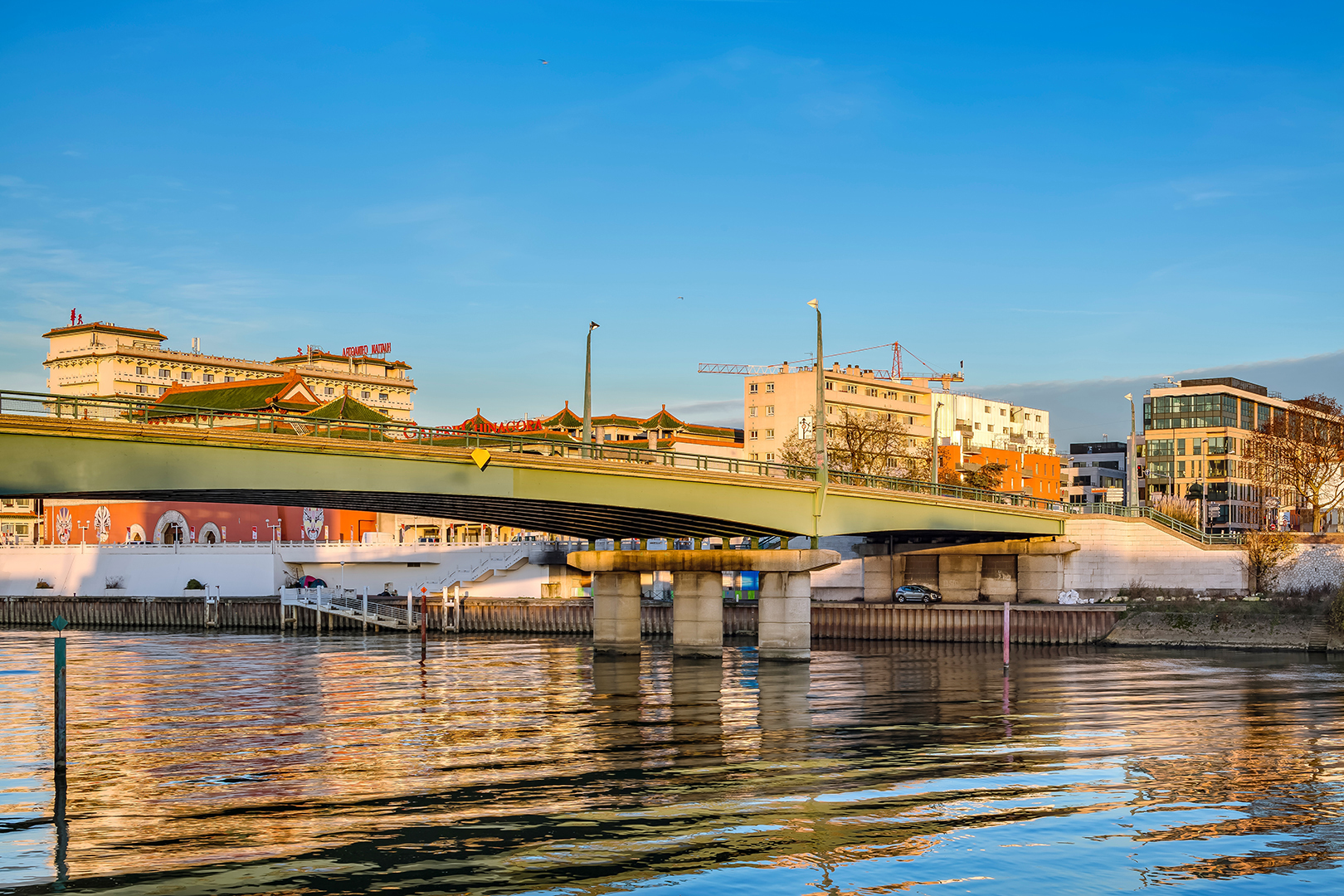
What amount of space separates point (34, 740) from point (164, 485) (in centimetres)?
879

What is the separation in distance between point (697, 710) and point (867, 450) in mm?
104480

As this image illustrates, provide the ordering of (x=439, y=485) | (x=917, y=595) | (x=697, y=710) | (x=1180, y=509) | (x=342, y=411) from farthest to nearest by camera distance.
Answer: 1. (x=342, y=411)
2. (x=1180, y=509)
3. (x=917, y=595)
4. (x=439, y=485)
5. (x=697, y=710)

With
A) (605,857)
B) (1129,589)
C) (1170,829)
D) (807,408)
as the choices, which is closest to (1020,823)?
(1170,829)

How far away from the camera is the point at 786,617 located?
211 feet

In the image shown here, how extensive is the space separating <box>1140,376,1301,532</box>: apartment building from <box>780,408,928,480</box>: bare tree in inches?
1374

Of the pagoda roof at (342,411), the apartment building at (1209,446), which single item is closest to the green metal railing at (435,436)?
the pagoda roof at (342,411)

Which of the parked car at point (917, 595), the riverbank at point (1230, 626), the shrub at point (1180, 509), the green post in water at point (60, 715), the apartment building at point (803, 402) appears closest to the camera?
the green post in water at point (60, 715)

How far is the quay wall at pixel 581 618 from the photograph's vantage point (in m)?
80.1

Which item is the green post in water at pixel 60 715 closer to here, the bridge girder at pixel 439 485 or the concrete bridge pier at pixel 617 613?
the bridge girder at pixel 439 485

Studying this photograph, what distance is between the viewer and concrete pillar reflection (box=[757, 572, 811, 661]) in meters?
64.0

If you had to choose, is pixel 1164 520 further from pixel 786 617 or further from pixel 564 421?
pixel 564 421

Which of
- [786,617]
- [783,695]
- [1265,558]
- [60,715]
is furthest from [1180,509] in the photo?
[60,715]

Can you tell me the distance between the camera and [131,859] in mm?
23828

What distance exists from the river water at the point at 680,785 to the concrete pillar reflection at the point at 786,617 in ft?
17.8
